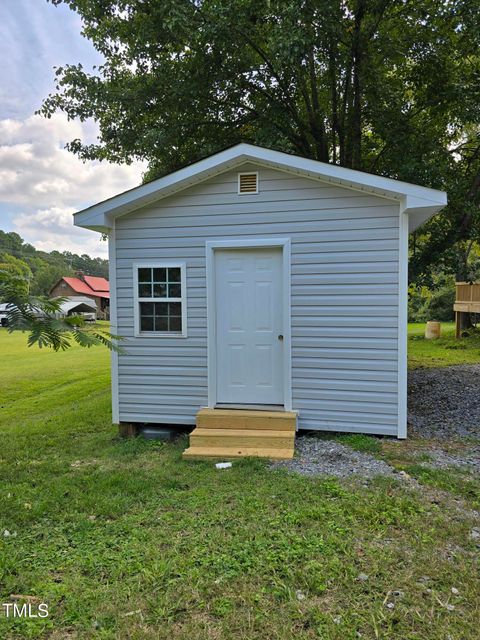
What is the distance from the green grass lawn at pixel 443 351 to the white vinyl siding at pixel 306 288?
606 centimetres

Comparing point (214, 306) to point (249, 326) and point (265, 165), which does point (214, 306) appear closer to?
point (249, 326)

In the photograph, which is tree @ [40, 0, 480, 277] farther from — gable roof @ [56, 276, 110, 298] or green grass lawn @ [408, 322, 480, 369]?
gable roof @ [56, 276, 110, 298]

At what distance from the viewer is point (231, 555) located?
2572 millimetres

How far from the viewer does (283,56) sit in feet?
19.6

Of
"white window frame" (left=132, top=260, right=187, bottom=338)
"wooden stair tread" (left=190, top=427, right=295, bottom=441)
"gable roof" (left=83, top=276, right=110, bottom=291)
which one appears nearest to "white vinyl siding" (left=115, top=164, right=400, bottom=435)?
"white window frame" (left=132, top=260, right=187, bottom=338)

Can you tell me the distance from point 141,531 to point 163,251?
3.42 metres

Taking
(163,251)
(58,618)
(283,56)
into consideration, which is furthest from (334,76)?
→ (58,618)

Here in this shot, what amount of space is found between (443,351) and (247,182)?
10.1m

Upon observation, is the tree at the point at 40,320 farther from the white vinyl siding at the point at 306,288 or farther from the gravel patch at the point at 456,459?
the gravel patch at the point at 456,459

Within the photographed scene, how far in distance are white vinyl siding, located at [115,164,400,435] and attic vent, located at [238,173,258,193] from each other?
0.06 meters

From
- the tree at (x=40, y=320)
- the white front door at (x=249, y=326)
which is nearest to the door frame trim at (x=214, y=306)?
the white front door at (x=249, y=326)

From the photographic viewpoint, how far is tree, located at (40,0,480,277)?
21.2 ft

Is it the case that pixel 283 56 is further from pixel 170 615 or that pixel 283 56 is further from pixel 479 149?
pixel 170 615

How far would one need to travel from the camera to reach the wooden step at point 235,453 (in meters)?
4.35
